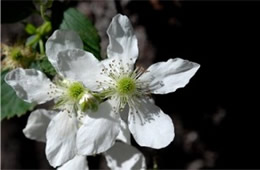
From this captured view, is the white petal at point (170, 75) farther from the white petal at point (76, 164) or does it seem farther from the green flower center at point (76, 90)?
the white petal at point (76, 164)

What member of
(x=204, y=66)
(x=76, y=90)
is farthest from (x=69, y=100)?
(x=204, y=66)

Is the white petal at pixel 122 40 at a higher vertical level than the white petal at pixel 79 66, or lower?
higher

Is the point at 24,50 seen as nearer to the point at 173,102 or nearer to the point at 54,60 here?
the point at 54,60

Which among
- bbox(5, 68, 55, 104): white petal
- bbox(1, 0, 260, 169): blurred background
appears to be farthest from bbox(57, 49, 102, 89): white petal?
bbox(1, 0, 260, 169): blurred background

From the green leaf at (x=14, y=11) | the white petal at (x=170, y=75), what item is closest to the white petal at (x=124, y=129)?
the white petal at (x=170, y=75)

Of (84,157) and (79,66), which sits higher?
(79,66)

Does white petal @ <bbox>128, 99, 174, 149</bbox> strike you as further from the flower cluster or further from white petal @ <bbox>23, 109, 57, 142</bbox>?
white petal @ <bbox>23, 109, 57, 142</bbox>

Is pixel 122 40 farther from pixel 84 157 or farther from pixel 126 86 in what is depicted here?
pixel 84 157

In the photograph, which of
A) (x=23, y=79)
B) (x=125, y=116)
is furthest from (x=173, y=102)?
(x=23, y=79)
